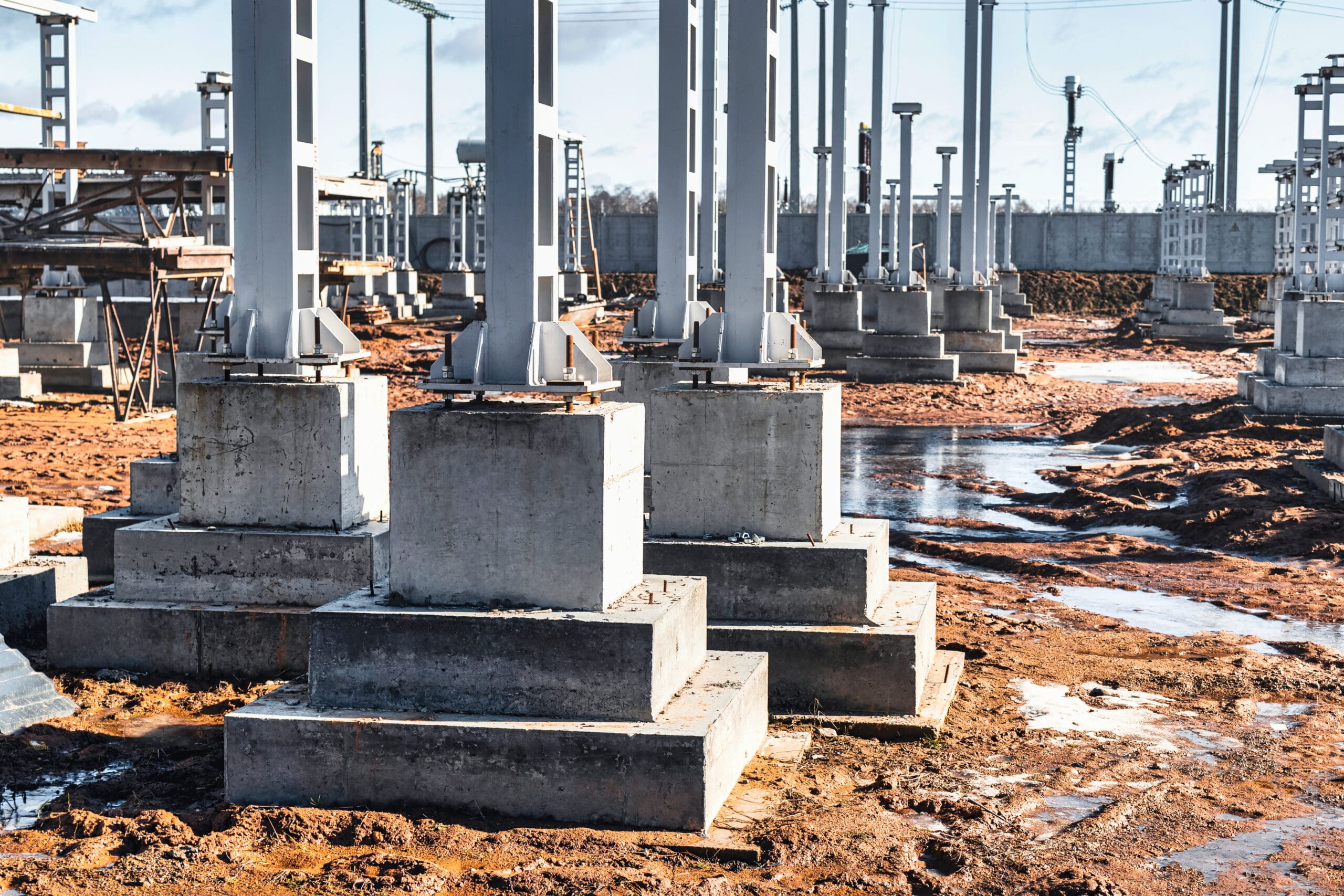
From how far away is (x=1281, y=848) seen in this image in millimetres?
5816

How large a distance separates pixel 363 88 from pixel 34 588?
175 ft

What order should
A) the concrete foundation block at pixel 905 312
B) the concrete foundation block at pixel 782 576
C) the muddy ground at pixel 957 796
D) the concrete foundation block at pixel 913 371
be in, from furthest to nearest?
the concrete foundation block at pixel 905 312
the concrete foundation block at pixel 913 371
the concrete foundation block at pixel 782 576
the muddy ground at pixel 957 796

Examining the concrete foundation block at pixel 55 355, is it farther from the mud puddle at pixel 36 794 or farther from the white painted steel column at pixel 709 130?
the mud puddle at pixel 36 794

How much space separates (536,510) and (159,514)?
14.4 ft

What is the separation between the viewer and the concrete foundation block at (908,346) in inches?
1161

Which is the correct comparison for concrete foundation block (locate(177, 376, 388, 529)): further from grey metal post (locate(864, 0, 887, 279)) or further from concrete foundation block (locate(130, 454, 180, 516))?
grey metal post (locate(864, 0, 887, 279))

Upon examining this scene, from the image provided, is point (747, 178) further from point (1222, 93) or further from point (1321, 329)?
point (1222, 93)

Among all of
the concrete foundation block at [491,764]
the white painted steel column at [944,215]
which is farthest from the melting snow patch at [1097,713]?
the white painted steel column at [944,215]

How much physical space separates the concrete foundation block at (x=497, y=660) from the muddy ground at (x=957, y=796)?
492 millimetres

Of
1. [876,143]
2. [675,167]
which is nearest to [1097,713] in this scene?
[675,167]

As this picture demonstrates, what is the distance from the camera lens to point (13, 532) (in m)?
9.09

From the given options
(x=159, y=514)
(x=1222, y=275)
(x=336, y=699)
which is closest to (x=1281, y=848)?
(x=336, y=699)

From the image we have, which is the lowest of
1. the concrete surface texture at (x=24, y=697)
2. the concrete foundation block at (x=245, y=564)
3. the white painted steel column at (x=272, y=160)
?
the concrete surface texture at (x=24, y=697)

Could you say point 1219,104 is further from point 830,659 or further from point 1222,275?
point 830,659
